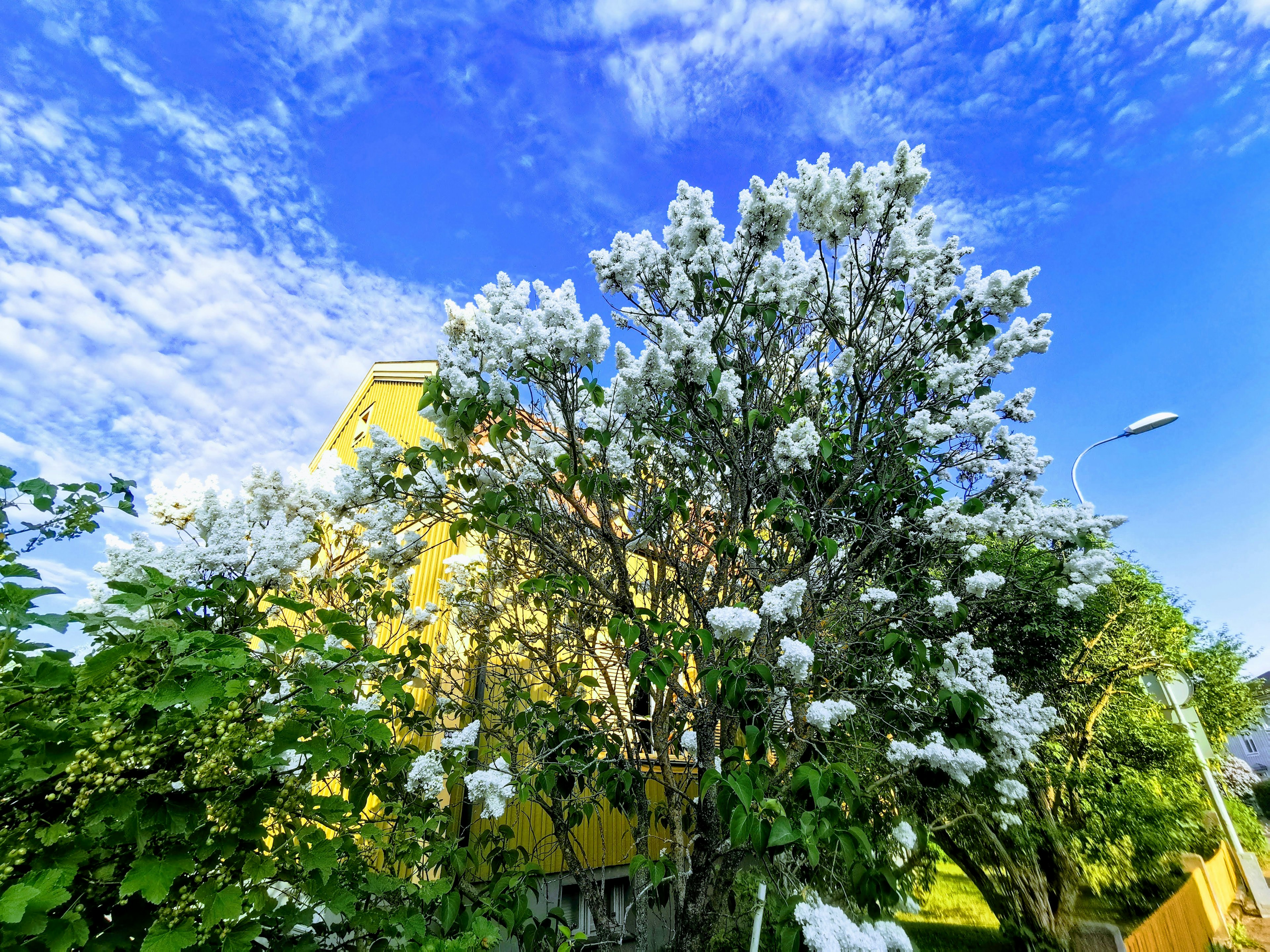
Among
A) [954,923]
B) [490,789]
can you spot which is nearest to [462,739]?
[490,789]

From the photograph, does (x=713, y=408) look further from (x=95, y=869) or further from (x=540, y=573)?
(x=95, y=869)

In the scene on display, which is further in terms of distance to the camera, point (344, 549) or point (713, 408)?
point (344, 549)

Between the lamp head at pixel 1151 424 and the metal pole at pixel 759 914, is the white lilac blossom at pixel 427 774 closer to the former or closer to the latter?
the metal pole at pixel 759 914

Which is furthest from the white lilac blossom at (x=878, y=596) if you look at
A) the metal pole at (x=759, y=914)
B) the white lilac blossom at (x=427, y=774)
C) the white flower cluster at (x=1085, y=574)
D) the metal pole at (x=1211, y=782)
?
the metal pole at (x=1211, y=782)

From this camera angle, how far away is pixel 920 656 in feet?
10.00

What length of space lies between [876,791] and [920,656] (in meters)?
1.89

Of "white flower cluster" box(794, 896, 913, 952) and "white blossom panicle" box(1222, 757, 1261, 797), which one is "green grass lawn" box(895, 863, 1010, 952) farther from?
"white flower cluster" box(794, 896, 913, 952)

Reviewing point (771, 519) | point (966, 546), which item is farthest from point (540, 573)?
point (966, 546)

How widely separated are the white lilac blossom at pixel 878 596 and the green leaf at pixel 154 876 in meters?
2.92

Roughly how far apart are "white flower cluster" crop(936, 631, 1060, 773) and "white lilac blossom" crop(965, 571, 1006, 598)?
1.17ft

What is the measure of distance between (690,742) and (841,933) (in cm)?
152

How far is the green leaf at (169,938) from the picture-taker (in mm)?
1287

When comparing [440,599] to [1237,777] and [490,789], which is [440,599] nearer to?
[490,789]

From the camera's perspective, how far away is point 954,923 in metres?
7.45
